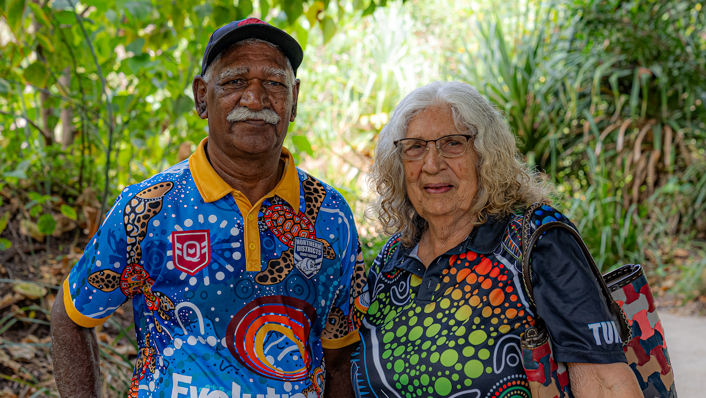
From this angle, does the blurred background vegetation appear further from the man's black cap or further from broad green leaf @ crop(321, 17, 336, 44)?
the man's black cap

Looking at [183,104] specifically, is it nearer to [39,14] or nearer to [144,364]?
[39,14]

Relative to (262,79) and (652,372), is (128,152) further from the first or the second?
(652,372)

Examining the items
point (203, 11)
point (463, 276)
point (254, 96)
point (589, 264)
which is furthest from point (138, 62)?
point (589, 264)

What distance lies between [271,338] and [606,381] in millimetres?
1047

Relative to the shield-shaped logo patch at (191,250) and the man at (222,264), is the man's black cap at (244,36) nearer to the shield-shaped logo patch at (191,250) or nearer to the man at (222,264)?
the man at (222,264)

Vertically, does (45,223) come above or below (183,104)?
below

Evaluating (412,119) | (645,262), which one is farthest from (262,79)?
(645,262)

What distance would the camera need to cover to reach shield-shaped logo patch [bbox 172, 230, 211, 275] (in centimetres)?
178

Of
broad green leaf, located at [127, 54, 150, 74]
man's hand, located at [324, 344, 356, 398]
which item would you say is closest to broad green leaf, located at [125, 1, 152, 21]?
broad green leaf, located at [127, 54, 150, 74]

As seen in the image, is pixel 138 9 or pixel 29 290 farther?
pixel 29 290

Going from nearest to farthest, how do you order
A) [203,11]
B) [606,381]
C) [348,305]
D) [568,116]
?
[606,381] < [348,305] < [203,11] < [568,116]

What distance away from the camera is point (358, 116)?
8117 millimetres

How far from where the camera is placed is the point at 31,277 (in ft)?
12.8

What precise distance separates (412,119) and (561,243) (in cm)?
75
